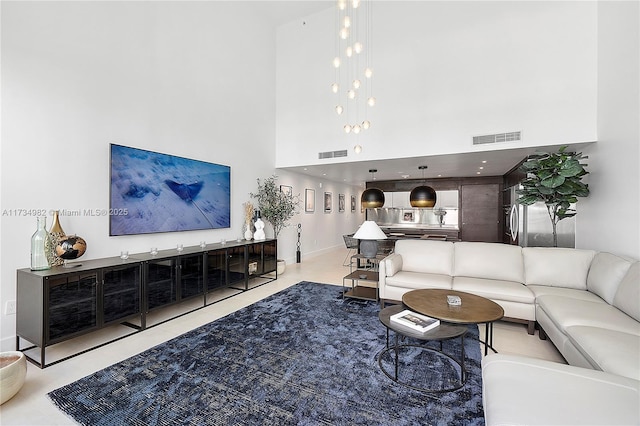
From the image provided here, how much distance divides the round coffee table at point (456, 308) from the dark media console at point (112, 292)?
285cm

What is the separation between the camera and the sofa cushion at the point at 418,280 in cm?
356

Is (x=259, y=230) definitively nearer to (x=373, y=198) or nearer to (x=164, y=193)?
(x=164, y=193)

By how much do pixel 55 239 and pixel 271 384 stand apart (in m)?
2.61

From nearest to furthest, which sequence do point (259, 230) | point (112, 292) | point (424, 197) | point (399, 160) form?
point (112, 292)
point (424, 197)
point (259, 230)
point (399, 160)

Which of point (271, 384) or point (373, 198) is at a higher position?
point (373, 198)

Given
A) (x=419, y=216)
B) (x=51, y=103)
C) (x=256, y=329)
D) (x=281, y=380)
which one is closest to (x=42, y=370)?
(x=256, y=329)

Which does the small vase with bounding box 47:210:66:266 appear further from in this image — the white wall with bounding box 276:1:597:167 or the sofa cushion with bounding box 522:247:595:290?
the sofa cushion with bounding box 522:247:595:290

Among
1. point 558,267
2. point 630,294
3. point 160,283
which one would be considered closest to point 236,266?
point 160,283

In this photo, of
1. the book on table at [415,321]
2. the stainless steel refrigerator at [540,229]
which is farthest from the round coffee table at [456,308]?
the stainless steel refrigerator at [540,229]

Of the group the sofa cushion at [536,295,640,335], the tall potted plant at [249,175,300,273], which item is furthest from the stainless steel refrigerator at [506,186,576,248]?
the tall potted plant at [249,175,300,273]

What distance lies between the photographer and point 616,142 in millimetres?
3543

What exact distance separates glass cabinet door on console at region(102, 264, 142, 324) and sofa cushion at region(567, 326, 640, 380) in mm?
4117

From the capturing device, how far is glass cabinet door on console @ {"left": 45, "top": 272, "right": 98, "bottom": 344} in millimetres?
2516

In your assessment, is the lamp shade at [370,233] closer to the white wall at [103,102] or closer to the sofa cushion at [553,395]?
the sofa cushion at [553,395]
